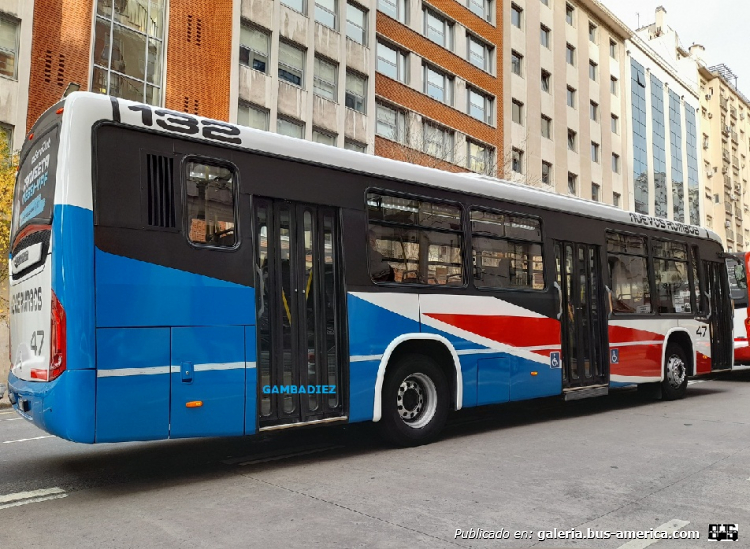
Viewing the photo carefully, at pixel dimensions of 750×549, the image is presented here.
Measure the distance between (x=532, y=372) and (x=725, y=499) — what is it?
12.0 feet

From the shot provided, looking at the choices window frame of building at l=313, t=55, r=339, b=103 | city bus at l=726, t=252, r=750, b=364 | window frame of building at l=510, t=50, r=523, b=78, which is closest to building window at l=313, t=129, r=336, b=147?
window frame of building at l=313, t=55, r=339, b=103

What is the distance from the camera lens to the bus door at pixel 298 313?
21.0 ft

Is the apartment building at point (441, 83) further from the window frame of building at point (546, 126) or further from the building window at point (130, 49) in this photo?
the building window at point (130, 49)

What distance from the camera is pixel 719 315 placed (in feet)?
43.7

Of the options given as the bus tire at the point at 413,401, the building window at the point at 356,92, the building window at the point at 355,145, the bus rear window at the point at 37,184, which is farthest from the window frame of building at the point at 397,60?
the bus rear window at the point at 37,184

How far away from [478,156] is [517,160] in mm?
3845

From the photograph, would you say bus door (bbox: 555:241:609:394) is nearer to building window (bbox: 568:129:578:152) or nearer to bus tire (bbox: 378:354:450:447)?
bus tire (bbox: 378:354:450:447)

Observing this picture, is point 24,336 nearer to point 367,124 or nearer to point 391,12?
point 367,124

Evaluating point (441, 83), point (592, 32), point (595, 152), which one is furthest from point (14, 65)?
point (592, 32)

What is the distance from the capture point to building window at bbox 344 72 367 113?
28406mm

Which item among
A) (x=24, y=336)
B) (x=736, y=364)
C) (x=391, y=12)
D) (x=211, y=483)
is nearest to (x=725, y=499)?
(x=211, y=483)

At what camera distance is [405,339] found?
746 cm

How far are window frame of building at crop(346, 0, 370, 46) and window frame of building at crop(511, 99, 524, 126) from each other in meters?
11.1

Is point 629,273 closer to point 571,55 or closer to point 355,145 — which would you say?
point 355,145
